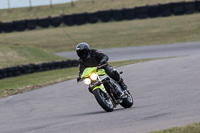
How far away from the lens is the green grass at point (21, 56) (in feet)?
71.6

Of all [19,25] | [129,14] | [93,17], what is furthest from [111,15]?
[19,25]

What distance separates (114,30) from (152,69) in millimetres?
22196

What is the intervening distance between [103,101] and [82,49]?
100cm

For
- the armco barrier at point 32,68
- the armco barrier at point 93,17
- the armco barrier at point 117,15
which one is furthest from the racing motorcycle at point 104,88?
the armco barrier at point 93,17

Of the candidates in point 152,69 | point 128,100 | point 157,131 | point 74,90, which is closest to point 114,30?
point 152,69

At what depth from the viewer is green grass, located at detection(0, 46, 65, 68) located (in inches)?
859

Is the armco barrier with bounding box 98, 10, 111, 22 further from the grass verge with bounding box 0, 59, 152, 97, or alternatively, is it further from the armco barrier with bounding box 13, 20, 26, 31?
the grass verge with bounding box 0, 59, 152, 97

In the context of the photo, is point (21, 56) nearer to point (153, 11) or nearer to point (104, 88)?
point (104, 88)

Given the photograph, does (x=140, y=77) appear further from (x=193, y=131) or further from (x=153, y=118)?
(x=193, y=131)

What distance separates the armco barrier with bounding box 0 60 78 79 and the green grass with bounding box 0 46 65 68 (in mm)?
895

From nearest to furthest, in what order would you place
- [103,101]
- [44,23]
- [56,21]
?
1. [103,101]
2. [56,21]
3. [44,23]

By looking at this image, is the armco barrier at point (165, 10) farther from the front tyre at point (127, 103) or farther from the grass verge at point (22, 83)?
the front tyre at point (127, 103)

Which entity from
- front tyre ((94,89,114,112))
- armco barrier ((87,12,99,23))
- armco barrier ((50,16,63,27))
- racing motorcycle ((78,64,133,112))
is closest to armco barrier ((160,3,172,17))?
armco barrier ((87,12,99,23))

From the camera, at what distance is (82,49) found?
9109mm
